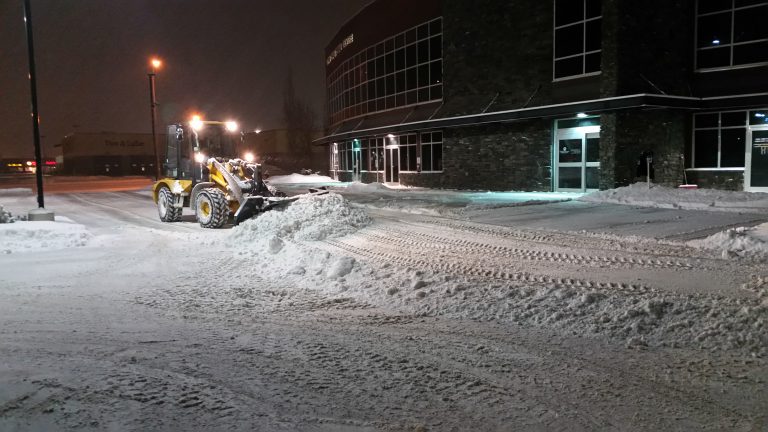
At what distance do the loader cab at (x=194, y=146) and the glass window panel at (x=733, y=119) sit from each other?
17304 millimetres

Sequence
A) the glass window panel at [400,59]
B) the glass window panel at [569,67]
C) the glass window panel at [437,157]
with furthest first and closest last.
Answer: the glass window panel at [400,59], the glass window panel at [437,157], the glass window panel at [569,67]

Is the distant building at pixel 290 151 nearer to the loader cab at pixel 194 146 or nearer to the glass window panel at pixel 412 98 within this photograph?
the glass window panel at pixel 412 98

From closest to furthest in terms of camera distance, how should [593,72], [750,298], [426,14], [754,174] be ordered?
[750,298], [754,174], [593,72], [426,14]

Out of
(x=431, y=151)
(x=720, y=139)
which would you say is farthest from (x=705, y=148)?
(x=431, y=151)

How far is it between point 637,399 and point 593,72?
65.0 feet

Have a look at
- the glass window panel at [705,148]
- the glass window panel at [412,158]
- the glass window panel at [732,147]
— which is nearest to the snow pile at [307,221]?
the glass window panel at [705,148]

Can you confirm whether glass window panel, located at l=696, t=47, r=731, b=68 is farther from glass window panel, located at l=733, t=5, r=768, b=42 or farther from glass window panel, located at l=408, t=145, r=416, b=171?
glass window panel, located at l=408, t=145, r=416, b=171

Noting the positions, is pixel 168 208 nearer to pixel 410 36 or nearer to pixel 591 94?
pixel 591 94

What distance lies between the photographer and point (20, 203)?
23.9m

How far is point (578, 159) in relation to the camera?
22.2 m

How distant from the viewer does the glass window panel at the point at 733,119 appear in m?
20.2

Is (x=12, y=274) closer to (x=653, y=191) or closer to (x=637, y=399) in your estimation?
(x=637, y=399)

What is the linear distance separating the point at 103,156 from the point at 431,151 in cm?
8512

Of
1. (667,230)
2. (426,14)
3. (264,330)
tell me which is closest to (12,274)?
(264,330)
